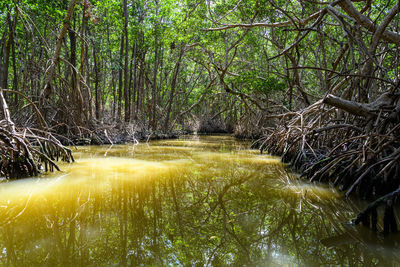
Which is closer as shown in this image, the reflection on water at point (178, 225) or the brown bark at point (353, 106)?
the reflection on water at point (178, 225)

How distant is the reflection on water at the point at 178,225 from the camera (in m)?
1.58

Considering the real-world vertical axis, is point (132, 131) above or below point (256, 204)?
above

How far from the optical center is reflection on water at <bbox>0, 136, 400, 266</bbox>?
62.4 inches

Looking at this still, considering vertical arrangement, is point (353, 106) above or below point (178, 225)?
above

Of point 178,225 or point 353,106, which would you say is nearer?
point 178,225

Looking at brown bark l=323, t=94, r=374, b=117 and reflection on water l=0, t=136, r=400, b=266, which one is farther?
brown bark l=323, t=94, r=374, b=117

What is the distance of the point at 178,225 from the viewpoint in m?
2.07

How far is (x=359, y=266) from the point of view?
151cm

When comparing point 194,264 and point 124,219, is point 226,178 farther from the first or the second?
point 194,264

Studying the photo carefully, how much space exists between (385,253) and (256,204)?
118 centimetres

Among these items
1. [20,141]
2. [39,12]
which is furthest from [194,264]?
[39,12]

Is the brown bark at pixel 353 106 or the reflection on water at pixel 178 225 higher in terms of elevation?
the brown bark at pixel 353 106

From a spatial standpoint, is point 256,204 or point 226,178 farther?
point 226,178

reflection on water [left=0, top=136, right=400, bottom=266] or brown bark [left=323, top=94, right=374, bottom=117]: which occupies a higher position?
brown bark [left=323, top=94, right=374, bottom=117]
